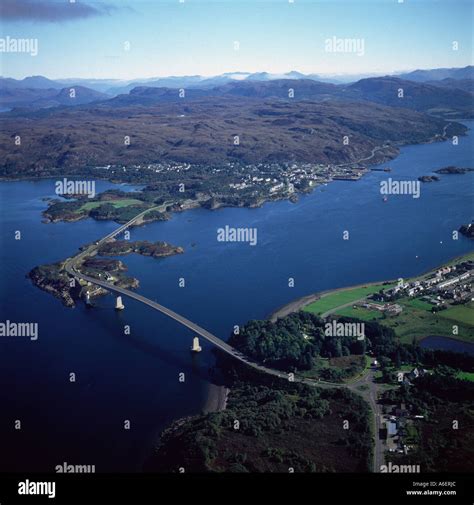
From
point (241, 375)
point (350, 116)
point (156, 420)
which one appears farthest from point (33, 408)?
point (350, 116)

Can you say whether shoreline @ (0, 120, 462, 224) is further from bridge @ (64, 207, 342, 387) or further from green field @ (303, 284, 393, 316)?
green field @ (303, 284, 393, 316)

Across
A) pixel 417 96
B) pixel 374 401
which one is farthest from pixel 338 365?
pixel 417 96

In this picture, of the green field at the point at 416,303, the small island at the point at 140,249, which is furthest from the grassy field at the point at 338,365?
the small island at the point at 140,249

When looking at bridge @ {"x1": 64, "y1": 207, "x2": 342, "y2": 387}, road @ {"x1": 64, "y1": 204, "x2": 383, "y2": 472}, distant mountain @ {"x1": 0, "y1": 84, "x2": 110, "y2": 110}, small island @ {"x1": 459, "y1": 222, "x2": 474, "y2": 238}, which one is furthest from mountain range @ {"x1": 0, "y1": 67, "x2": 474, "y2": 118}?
road @ {"x1": 64, "y1": 204, "x2": 383, "y2": 472}

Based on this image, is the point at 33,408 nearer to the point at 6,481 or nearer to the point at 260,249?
the point at 6,481

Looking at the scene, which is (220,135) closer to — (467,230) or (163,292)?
(467,230)

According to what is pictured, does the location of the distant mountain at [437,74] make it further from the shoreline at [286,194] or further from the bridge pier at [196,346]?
the bridge pier at [196,346]
